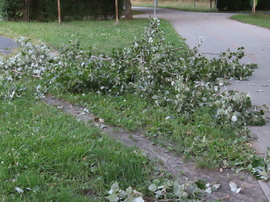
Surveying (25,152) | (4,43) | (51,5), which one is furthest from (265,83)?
(51,5)

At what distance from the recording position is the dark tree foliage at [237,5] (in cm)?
3344

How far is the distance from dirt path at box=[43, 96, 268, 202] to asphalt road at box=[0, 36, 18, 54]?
7031 millimetres

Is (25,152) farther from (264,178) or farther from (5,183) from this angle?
(264,178)

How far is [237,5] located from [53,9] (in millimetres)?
19021

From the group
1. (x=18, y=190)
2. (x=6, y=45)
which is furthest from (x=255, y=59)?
(x=18, y=190)

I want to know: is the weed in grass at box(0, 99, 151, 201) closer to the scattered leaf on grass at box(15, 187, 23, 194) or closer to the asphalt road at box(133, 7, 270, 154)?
the scattered leaf on grass at box(15, 187, 23, 194)

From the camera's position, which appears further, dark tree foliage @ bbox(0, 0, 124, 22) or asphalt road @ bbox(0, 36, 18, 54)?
dark tree foliage @ bbox(0, 0, 124, 22)

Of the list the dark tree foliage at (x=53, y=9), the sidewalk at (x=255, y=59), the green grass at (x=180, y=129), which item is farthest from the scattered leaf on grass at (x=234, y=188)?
the dark tree foliage at (x=53, y=9)

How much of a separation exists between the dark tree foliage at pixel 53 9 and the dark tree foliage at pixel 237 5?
44.4ft

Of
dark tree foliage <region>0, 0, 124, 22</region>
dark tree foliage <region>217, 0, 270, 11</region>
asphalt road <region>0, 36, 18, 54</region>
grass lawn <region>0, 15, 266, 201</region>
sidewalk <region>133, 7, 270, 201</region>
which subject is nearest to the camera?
grass lawn <region>0, 15, 266, 201</region>

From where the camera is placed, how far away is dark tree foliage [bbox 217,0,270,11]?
110 feet

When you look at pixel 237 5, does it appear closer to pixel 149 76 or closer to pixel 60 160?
pixel 149 76

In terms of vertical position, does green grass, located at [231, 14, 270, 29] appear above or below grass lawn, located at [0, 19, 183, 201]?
above

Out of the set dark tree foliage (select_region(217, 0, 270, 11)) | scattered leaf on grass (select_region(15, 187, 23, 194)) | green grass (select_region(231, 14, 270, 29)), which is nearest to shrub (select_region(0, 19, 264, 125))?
scattered leaf on grass (select_region(15, 187, 23, 194))
